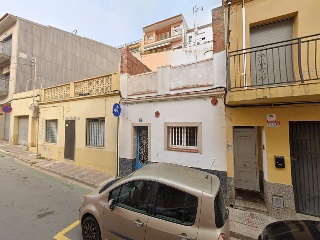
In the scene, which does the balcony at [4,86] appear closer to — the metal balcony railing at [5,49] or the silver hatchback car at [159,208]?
the metal balcony railing at [5,49]

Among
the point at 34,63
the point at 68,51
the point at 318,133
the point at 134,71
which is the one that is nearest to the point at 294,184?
the point at 318,133

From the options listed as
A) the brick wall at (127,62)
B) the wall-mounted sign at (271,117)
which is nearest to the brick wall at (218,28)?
the wall-mounted sign at (271,117)

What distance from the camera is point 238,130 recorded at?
659 cm

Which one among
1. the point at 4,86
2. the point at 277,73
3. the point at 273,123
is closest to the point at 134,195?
the point at 273,123

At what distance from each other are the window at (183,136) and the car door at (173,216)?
11.3 ft

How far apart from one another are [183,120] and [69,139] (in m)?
7.19

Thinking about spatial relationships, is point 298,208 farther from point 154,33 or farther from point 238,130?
point 154,33

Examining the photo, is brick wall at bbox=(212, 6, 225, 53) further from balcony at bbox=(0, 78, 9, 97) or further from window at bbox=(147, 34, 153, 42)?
window at bbox=(147, 34, 153, 42)

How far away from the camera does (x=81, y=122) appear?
963cm

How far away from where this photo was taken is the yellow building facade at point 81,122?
8508 mm

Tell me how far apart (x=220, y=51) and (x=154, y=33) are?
27310mm

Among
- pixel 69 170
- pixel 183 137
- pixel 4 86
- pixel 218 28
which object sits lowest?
pixel 69 170

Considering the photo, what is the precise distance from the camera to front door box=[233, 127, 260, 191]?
6305mm

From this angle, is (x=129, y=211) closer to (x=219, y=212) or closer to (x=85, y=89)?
(x=219, y=212)
